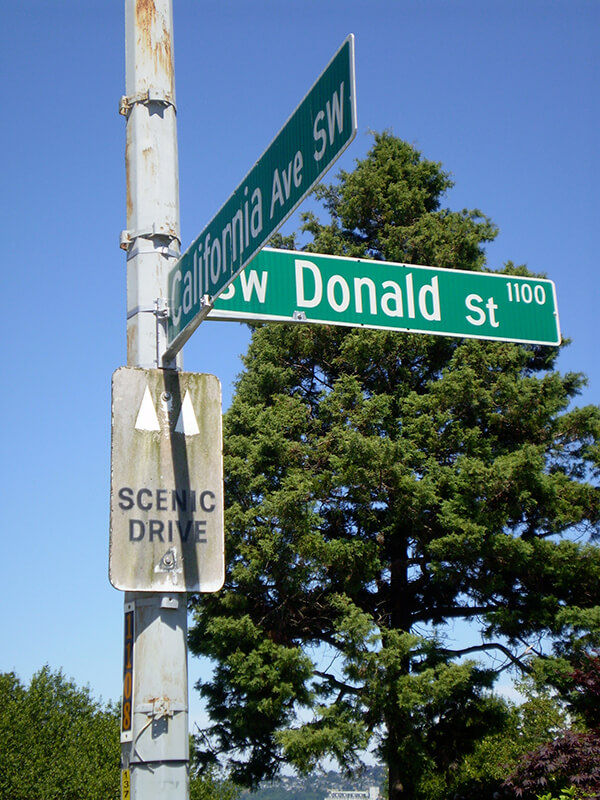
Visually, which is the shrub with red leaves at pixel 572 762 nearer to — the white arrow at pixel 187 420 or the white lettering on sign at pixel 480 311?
the white lettering on sign at pixel 480 311

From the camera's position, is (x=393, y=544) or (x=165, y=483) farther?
(x=393, y=544)

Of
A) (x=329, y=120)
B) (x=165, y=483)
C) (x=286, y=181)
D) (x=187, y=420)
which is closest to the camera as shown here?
(x=329, y=120)

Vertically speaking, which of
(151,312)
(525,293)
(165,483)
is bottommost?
(165,483)

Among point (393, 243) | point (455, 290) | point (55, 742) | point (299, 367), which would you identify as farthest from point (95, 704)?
point (455, 290)

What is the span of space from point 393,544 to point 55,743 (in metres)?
20.8

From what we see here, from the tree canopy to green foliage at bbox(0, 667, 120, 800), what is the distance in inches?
589

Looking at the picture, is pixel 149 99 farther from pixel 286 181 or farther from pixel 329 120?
pixel 329 120

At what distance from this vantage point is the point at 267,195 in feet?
11.3

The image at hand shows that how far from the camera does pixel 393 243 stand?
22250 mm

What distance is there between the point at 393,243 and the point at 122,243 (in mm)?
18631

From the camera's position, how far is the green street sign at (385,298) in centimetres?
441

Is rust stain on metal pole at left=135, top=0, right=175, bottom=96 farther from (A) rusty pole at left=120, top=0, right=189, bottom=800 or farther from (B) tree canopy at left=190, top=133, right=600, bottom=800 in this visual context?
(B) tree canopy at left=190, top=133, right=600, bottom=800

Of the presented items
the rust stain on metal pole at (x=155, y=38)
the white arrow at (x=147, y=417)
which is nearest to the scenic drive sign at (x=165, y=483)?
the white arrow at (x=147, y=417)

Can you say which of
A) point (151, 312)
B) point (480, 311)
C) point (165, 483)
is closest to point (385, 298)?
point (480, 311)
